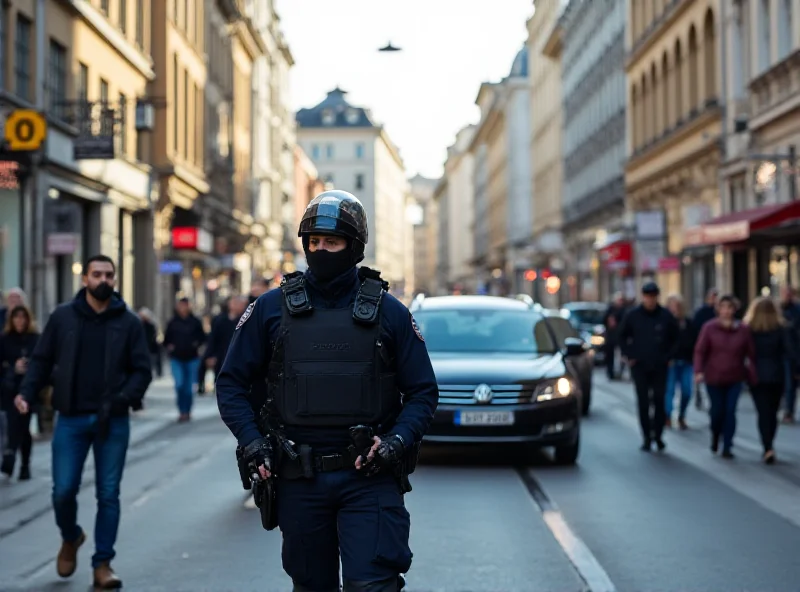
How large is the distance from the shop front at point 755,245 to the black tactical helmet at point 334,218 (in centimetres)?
1720

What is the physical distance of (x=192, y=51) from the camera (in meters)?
44.2

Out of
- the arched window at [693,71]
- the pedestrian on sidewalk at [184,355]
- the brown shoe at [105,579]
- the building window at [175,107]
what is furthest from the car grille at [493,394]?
the building window at [175,107]

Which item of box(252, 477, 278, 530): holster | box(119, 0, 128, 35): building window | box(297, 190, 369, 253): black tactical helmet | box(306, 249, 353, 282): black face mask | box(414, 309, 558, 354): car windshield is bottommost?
box(252, 477, 278, 530): holster

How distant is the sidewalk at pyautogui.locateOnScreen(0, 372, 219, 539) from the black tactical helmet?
5.67 metres

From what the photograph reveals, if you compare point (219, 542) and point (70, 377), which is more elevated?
point (70, 377)

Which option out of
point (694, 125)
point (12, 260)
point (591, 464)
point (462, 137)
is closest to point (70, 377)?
point (591, 464)

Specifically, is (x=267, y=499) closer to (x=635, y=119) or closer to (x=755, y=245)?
(x=755, y=245)

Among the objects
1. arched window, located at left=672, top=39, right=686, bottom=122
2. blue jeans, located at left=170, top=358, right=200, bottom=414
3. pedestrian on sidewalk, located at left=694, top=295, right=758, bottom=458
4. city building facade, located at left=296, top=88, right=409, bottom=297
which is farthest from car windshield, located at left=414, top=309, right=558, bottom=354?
city building facade, located at left=296, top=88, right=409, bottom=297

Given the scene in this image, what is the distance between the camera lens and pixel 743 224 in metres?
23.2

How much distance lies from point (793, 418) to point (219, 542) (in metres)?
12.1

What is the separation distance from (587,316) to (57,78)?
1490cm

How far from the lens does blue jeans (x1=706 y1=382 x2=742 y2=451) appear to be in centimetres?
1483

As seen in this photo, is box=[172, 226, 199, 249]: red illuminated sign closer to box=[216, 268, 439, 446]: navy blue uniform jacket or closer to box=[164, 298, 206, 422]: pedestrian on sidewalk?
box=[164, 298, 206, 422]: pedestrian on sidewalk

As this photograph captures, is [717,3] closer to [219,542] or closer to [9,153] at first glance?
[9,153]
